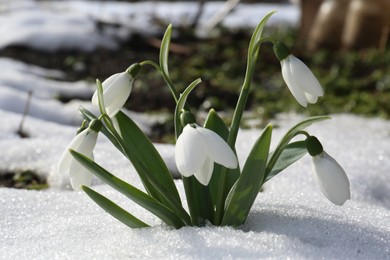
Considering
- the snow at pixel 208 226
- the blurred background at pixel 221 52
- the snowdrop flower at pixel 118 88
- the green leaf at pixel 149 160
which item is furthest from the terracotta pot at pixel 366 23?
the snowdrop flower at pixel 118 88

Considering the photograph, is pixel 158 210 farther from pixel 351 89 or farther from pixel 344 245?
pixel 351 89

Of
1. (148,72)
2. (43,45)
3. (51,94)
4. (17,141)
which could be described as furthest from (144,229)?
(43,45)

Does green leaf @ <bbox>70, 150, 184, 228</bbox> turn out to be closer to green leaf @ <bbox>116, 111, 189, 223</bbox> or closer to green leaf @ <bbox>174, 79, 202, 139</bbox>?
green leaf @ <bbox>116, 111, 189, 223</bbox>

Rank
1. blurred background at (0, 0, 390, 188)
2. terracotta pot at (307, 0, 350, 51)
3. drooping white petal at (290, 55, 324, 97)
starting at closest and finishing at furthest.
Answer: drooping white petal at (290, 55, 324, 97) → blurred background at (0, 0, 390, 188) → terracotta pot at (307, 0, 350, 51)

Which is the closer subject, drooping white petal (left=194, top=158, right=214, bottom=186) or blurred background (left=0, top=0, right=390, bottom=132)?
drooping white petal (left=194, top=158, right=214, bottom=186)

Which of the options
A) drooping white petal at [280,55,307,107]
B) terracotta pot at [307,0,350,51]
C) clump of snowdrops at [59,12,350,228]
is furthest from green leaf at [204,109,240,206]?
terracotta pot at [307,0,350,51]

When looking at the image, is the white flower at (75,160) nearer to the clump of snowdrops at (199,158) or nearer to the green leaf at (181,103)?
the clump of snowdrops at (199,158)

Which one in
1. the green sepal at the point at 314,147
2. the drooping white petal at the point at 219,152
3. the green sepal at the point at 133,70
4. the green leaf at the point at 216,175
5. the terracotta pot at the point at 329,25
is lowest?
the terracotta pot at the point at 329,25
